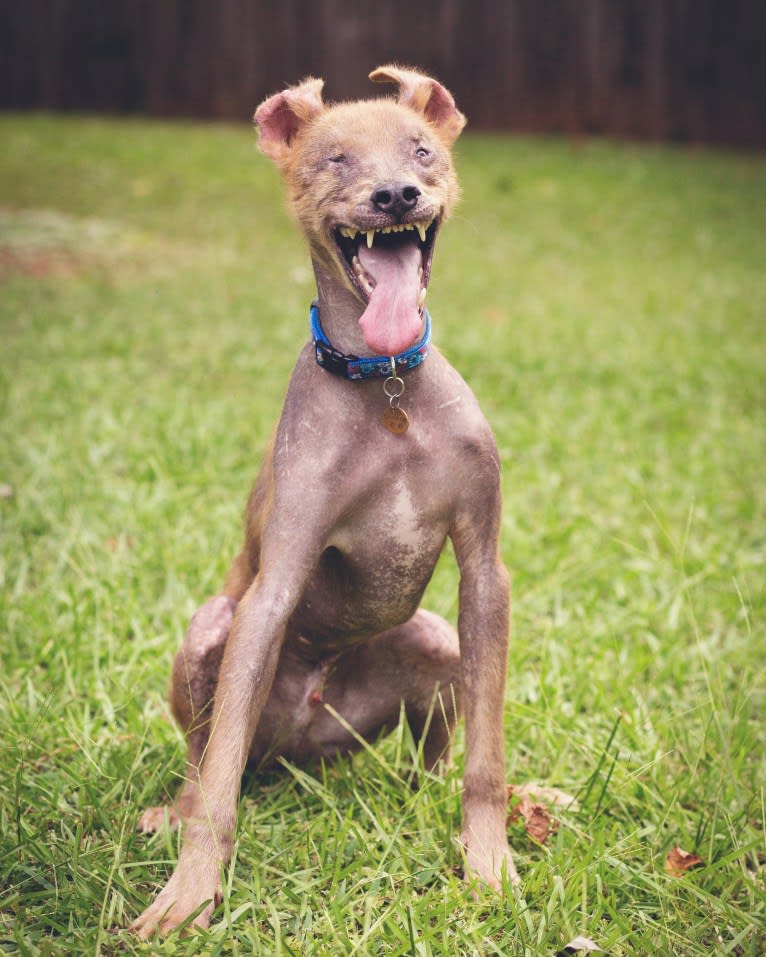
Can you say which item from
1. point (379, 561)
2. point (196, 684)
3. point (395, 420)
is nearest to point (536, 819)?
point (379, 561)

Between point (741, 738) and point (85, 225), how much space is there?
8436 mm

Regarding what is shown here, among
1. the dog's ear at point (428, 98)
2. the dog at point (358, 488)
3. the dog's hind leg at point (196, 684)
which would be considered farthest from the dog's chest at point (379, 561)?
the dog's ear at point (428, 98)

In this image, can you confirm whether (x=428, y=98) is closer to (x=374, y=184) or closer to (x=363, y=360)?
(x=374, y=184)

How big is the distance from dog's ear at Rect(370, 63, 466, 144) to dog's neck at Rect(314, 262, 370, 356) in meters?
0.49

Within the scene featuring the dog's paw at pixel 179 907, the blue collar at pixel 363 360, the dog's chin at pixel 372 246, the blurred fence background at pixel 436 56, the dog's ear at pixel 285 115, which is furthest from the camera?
the blurred fence background at pixel 436 56

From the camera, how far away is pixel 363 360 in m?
2.28

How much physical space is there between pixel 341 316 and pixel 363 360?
0.38 ft

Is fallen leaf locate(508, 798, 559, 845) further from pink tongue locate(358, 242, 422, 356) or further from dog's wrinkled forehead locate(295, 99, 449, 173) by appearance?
dog's wrinkled forehead locate(295, 99, 449, 173)

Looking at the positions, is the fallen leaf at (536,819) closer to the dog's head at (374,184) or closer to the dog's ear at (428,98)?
the dog's head at (374,184)

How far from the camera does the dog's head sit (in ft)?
6.91

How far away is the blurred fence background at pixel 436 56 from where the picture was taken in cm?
1377

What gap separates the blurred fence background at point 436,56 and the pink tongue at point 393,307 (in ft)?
40.3

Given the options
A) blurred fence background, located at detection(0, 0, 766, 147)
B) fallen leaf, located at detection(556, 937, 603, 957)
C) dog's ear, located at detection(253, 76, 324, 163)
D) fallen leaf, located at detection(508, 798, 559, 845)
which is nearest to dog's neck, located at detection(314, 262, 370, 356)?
dog's ear, located at detection(253, 76, 324, 163)

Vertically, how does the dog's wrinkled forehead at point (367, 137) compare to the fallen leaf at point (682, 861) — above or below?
above
